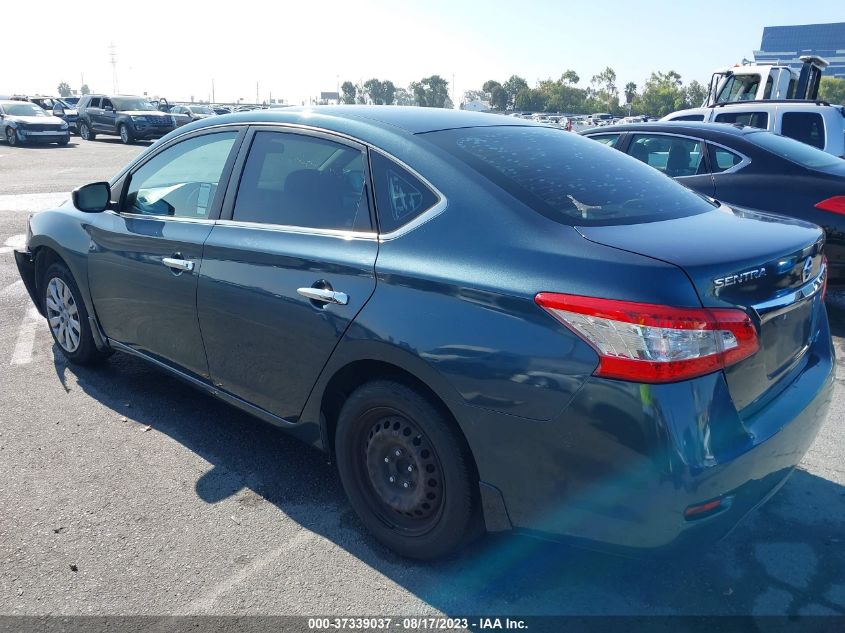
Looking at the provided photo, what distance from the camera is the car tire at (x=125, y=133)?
27930 millimetres

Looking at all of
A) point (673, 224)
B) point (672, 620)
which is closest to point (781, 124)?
point (673, 224)

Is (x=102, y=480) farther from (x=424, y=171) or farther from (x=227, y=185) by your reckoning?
(x=424, y=171)

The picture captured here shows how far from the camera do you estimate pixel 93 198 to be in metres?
4.10

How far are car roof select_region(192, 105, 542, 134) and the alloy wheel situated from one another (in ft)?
5.70

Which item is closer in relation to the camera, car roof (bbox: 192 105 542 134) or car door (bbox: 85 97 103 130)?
car roof (bbox: 192 105 542 134)

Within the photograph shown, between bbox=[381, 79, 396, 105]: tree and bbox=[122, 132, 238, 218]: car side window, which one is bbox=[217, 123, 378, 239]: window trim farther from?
bbox=[381, 79, 396, 105]: tree

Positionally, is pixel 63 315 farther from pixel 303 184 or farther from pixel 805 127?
pixel 805 127

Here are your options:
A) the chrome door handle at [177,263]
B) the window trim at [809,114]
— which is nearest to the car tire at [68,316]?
the chrome door handle at [177,263]

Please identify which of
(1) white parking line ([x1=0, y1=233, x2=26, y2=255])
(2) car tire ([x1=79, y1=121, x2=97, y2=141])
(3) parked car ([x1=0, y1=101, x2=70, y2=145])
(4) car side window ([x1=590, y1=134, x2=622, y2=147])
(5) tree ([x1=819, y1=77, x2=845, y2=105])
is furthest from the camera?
(5) tree ([x1=819, y1=77, x2=845, y2=105])

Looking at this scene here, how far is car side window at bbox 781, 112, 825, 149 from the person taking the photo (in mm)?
9329

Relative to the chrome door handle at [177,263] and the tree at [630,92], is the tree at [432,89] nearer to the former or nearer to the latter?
the tree at [630,92]

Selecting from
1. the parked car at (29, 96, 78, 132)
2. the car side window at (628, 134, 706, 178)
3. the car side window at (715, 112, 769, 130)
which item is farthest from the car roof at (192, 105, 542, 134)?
the parked car at (29, 96, 78, 132)

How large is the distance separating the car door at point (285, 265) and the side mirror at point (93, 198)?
1153mm

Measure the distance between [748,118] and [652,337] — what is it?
942cm
